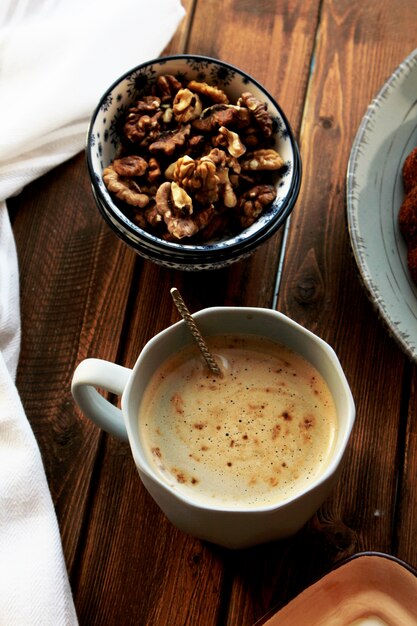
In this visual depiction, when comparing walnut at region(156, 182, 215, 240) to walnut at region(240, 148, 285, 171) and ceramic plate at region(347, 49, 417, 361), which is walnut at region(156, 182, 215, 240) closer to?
walnut at region(240, 148, 285, 171)

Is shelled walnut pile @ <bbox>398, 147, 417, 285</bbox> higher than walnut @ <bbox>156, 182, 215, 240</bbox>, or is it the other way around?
walnut @ <bbox>156, 182, 215, 240</bbox>

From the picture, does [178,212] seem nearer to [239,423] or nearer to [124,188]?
[124,188]

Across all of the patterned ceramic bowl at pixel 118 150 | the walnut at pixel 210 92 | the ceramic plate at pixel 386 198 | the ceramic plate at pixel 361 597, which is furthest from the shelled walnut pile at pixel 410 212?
the ceramic plate at pixel 361 597

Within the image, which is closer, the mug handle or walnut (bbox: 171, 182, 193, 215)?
the mug handle

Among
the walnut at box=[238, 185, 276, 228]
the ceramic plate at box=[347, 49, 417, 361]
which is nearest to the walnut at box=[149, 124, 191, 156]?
the walnut at box=[238, 185, 276, 228]

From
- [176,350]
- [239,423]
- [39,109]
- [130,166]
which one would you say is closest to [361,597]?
[239,423]

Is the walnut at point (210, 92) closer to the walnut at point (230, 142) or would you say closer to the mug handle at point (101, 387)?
the walnut at point (230, 142)
